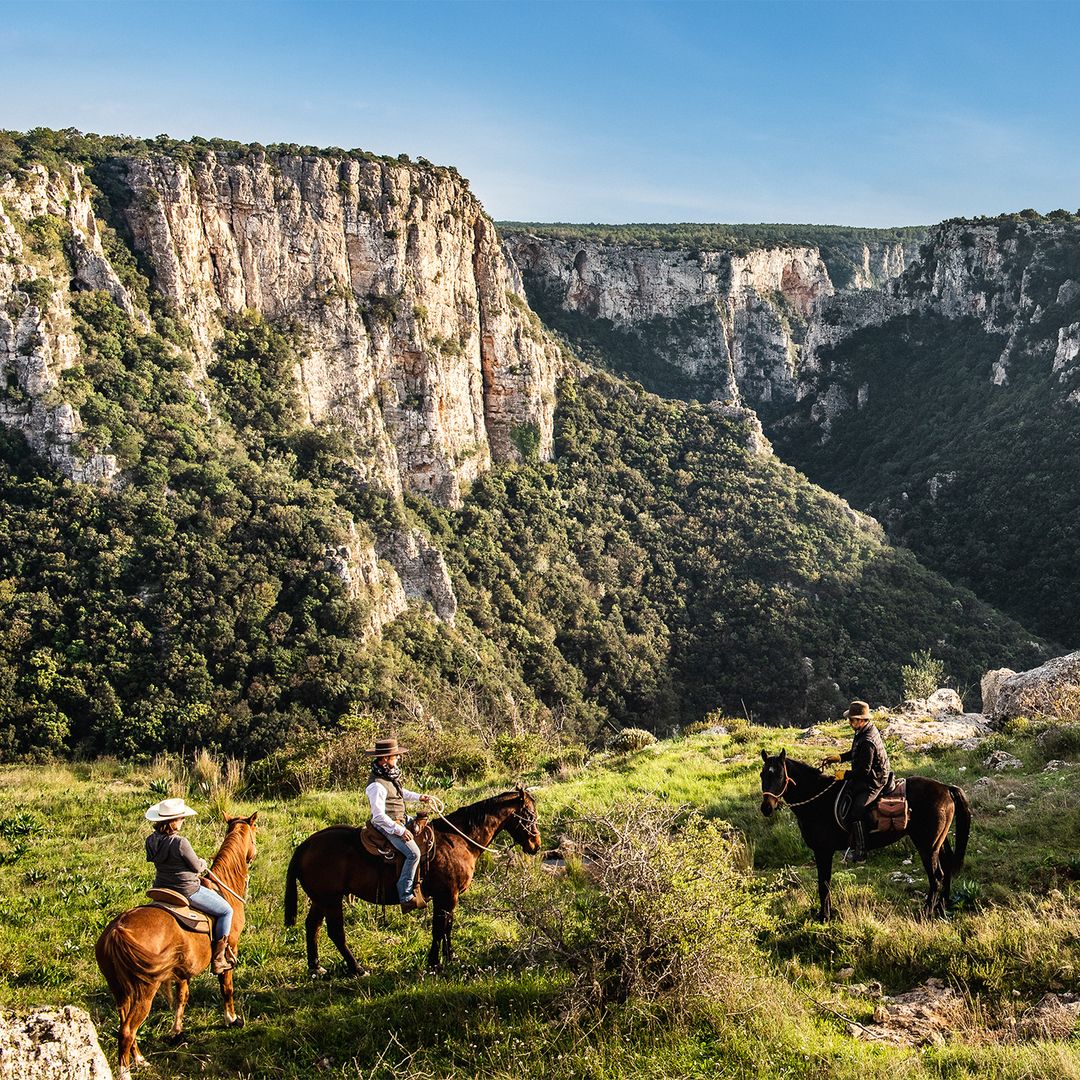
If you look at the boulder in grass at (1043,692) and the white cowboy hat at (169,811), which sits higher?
the white cowboy hat at (169,811)

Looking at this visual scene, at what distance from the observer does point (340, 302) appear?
5356 cm

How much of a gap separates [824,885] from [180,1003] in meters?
6.62

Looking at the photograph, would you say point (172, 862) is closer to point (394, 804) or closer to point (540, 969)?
point (394, 804)

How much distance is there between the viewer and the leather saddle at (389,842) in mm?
6992

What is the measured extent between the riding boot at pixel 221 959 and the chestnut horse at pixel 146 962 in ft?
0.18

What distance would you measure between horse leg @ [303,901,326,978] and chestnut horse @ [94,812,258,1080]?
680mm

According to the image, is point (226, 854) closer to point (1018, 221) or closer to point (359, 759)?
point (359, 759)

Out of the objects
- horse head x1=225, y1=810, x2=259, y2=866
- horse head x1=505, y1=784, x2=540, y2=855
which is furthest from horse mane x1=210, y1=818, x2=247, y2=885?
horse head x1=505, y1=784, x2=540, y2=855

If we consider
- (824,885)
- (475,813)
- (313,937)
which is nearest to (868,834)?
(824,885)

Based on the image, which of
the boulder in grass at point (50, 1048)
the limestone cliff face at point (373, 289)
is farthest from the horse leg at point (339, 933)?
the limestone cliff face at point (373, 289)

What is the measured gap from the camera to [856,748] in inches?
327

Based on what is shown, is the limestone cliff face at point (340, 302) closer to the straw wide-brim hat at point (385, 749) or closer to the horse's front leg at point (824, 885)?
the straw wide-brim hat at point (385, 749)

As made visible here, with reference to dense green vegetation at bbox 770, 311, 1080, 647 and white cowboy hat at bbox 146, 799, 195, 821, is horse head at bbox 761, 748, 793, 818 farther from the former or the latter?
dense green vegetation at bbox 770, 311, 1080, 647

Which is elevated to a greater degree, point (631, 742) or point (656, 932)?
point (656, 932)
